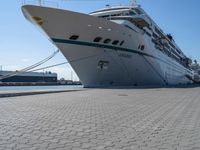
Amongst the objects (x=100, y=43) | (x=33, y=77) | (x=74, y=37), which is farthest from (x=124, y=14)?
(x=33, y=77)

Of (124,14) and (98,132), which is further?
(124,14)

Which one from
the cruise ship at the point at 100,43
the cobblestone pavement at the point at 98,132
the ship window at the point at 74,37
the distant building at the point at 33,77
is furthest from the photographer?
the distant building at the point at 33,77

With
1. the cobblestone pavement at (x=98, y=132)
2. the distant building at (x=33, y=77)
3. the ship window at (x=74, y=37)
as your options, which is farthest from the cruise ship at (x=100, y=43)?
the distant building at (x=33, y=77)

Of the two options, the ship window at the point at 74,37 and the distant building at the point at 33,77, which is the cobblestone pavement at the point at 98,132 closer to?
the ship window at the point at 74,37

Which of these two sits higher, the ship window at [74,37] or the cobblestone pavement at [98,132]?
the ship window at [74,37]

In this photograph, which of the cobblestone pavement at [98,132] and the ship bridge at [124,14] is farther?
the ship bridge at [124,14]

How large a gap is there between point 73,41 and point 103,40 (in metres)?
2.87

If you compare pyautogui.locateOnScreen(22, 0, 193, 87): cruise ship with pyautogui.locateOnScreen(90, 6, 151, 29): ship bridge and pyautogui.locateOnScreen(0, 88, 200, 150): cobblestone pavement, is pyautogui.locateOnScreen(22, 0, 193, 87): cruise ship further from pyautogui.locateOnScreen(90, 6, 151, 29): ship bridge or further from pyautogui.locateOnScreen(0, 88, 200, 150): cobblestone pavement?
pyautogui.locateOnScreen(0, 88, 200, 150): cobblestone pavement

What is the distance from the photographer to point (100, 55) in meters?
22.1

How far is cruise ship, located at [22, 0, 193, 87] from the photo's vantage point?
1955cm

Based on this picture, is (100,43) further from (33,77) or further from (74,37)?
(33,77)

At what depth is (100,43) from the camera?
2203 cm

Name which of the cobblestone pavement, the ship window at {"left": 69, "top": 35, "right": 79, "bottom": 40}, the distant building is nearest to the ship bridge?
the ship window at {"left": 69, "top": 35, "right": 79, "bottom": 40}

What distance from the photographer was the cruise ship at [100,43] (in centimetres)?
1955
